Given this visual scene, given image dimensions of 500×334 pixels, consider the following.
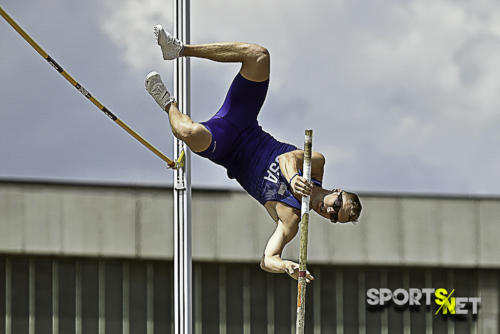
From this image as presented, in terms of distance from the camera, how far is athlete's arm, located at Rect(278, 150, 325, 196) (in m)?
7.62

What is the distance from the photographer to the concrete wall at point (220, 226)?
17312mm

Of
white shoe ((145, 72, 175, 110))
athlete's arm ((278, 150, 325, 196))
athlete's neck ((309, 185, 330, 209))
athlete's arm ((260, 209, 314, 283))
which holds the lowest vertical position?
athlete's arm ((260, 209, 314, 283))

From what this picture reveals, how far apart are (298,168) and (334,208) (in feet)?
1.24

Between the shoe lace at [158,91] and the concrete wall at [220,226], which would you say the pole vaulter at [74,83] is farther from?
the concrete wall at [220,226]

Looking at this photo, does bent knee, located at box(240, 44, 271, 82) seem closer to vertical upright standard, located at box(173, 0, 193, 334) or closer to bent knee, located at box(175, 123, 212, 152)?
bent knee, located at box(175, 123, 212, 152)

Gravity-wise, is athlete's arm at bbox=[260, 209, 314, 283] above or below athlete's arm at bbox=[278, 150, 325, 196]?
below

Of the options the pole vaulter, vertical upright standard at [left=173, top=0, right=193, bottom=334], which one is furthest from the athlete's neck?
vertical upright standard at [left=173, top=0, right=193, bottom=334]

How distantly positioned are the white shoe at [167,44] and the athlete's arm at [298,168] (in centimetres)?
104

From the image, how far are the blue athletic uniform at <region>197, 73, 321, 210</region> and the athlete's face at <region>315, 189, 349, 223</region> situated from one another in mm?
234

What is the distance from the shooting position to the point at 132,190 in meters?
17.5

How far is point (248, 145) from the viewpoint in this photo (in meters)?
8.03

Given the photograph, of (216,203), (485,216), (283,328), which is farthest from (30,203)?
(485,216)

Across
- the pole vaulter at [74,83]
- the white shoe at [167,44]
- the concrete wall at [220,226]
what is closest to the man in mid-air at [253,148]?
the white shoe at [167,44]

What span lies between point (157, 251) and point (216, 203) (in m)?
1.18
